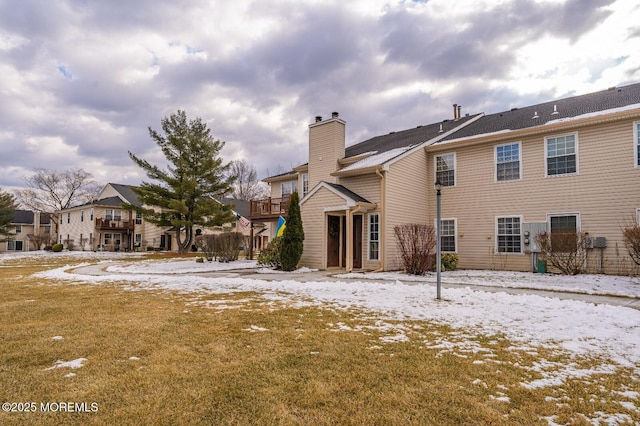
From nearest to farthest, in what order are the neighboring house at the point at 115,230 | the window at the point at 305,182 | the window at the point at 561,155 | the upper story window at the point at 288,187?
1. the window at the point at 561,155
2. the window at the point at 305,182
3. the upper story window at the point at 288,187
4. the neighboring house at the point at 115,230

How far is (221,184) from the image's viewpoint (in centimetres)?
2970

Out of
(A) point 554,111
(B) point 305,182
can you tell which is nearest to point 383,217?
(B) point 305,182

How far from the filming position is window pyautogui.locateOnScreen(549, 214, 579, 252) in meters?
10.7

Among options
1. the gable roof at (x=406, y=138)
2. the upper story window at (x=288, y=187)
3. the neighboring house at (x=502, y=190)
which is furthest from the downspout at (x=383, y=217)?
the upper story window at (x=288, y=187)

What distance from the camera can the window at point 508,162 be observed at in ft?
43.0

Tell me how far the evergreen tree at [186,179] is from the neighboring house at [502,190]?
16.0m

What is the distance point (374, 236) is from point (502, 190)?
16.8ft

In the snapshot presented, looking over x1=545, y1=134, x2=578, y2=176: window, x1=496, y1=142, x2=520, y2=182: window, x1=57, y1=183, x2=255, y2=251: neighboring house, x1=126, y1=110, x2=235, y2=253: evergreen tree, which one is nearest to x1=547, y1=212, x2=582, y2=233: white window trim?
x1=545, y1=134, x2=578, y2=176: window

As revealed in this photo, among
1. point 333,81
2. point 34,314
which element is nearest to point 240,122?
point 333,81

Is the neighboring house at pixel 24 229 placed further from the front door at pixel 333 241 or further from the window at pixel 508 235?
the window at pixel 508 235

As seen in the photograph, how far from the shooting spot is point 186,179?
27.7m

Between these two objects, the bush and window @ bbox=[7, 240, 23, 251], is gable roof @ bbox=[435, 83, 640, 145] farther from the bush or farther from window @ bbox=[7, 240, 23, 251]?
window @ bbox=[7, 240, 23, 251]

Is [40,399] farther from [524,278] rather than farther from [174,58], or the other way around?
[174,58]

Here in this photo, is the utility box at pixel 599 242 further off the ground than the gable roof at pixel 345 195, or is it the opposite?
the gable roof at pixel 345 195
